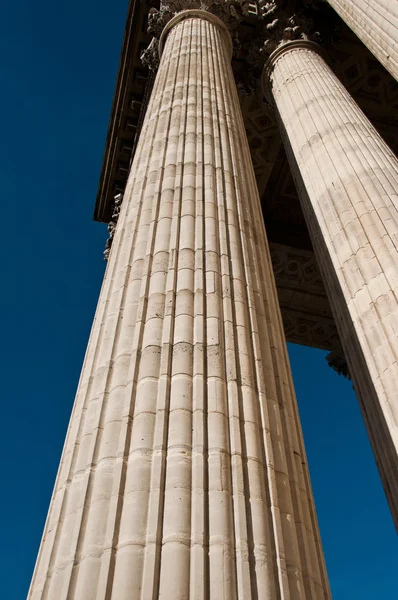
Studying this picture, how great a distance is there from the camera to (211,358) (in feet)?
16.4

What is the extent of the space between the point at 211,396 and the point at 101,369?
1.18 metres

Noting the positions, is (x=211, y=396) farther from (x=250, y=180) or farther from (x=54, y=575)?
(x=250, y=180)

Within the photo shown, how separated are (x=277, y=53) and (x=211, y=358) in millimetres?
12120

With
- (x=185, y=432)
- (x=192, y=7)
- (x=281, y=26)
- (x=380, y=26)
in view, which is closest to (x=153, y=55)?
(x=192, y=7)

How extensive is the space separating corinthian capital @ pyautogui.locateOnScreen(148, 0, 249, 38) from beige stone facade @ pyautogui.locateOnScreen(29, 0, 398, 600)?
2.45 metres

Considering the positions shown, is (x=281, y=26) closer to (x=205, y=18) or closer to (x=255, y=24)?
(x=255, y=24)

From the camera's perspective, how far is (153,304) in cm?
564

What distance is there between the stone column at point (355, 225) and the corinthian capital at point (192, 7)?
10.5ft

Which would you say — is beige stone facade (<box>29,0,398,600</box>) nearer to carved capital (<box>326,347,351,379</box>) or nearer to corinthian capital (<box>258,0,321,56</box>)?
corinthian capital (<box>258,0,321,56</box>)

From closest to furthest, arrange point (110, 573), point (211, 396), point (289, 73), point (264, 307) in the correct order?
point (110, 573) < point (211, 396) < point (264, 307) < point (289, 73)

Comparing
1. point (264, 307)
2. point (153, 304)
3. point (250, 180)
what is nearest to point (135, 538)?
point (153, 304)

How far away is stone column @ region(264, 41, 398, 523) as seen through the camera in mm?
7027

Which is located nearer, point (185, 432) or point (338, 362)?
point (185, 432)

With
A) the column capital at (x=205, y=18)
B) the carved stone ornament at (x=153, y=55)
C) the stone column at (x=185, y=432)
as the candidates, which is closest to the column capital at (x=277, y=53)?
the column capital at (x=205, y=18)
